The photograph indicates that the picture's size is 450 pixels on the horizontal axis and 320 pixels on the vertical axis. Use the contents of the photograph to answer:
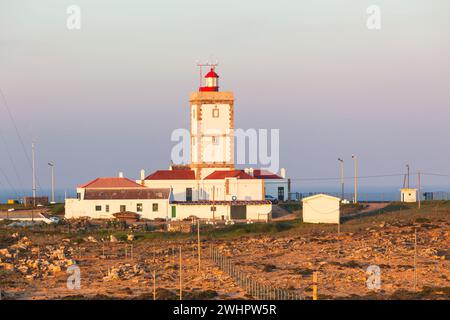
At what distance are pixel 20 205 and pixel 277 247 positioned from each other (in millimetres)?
36465

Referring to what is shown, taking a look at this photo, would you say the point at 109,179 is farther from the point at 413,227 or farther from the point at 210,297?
the point at 210,297

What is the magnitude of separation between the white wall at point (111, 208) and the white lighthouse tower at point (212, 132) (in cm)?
909

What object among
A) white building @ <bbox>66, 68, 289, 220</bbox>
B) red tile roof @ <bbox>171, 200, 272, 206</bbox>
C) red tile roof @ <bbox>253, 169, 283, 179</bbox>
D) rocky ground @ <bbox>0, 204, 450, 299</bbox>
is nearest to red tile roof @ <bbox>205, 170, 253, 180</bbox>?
white building @ <bbox>66, 68, 289, 220</bbox>

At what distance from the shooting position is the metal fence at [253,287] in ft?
121

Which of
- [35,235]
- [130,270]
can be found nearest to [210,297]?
[130,270]

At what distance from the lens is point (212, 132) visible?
7944 cm

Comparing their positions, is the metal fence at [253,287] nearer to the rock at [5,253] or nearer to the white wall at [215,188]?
the rock at [5,253]

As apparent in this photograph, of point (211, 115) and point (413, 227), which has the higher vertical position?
point (211, 115)

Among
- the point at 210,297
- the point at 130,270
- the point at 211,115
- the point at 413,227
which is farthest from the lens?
the point at 211,115

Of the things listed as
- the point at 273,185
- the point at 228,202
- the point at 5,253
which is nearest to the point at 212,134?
the point at 273,185

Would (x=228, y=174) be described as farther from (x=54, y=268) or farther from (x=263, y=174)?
(x=54, y=268)

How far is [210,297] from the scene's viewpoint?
36.7 meters

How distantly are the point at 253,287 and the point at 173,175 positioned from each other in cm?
3928

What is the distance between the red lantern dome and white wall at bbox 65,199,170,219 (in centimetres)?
1383
